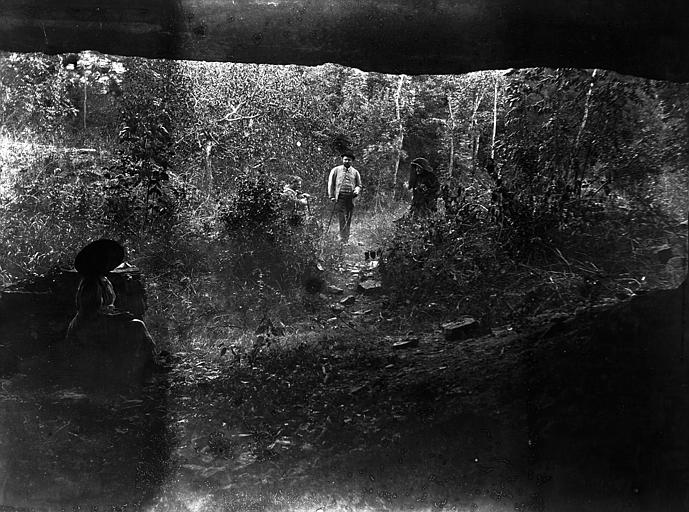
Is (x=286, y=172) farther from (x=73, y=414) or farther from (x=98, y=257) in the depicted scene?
(x=73, y=414)

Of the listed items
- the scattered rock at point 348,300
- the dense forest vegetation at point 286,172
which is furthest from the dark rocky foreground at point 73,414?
the scattered rock at point 348,300

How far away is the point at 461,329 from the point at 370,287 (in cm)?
65

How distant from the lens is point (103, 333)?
3.66 meters

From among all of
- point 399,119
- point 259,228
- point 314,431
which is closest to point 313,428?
point 314,431

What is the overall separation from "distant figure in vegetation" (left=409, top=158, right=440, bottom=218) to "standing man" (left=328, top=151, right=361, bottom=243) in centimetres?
→ 36

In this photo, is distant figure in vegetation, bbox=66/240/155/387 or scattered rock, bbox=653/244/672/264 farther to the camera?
scattered rock, bbox=653/244/672/264

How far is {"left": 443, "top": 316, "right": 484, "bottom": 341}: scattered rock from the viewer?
3.75 metres

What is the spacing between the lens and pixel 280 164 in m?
3.73

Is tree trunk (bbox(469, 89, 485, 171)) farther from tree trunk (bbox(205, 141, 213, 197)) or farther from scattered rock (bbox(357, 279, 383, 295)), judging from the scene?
tree trunk (bbox(205, 141, 213, 197))

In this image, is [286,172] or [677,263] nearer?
[286,172]

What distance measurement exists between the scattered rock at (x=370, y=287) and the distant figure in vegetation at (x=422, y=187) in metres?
0.51

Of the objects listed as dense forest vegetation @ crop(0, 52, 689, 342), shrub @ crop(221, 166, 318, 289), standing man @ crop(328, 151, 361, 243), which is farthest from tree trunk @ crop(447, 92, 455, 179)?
shrub @ crop(221, 166, 318, 289)

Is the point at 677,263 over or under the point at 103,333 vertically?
over

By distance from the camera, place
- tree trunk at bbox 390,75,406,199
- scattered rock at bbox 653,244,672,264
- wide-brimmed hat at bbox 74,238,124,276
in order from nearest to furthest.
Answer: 1. wide-brimmed hat at bbox 74,238,124,276
2. tree trunk at bbox 390,75,406,199
3. scattered rock at bbox 653,244,672,264
